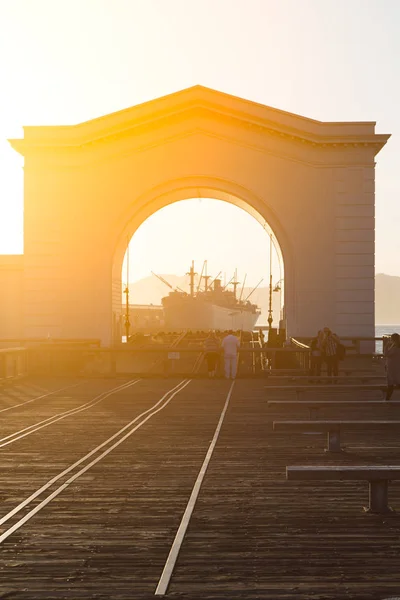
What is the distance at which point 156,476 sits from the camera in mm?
11727

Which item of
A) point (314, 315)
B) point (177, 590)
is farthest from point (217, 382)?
Answer: point (177, 590)

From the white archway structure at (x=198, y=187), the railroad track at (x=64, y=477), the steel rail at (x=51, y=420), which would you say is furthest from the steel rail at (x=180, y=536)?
the white archway structure at (x=198, y=187)

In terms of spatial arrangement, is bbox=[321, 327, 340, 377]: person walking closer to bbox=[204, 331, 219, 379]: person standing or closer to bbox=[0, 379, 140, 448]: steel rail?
bbox=[204, 331, 219, 379]: person standing

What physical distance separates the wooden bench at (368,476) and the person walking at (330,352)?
60.8 feet

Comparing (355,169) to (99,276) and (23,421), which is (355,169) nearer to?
(99,276)

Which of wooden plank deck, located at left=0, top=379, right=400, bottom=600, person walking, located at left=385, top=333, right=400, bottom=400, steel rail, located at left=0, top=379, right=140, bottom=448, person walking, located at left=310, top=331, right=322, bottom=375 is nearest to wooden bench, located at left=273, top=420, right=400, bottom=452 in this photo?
wooden plank deck, located at left=0, top=379, right=400, bottom=600

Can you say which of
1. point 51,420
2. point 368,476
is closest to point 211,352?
point 51,420

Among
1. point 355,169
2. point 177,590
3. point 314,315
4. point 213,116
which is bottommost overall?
point 177,590

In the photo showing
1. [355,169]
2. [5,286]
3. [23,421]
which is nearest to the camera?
[23,421]

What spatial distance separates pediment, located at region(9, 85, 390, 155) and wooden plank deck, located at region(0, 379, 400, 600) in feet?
85.0

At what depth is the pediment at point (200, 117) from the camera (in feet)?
131

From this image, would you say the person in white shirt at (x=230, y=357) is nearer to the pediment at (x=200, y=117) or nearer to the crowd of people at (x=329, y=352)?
the crowd of people at (x=329, y=352)

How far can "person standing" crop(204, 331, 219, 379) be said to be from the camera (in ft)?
102

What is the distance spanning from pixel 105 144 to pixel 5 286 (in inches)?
335
